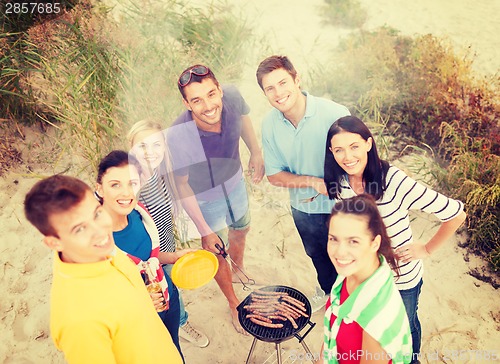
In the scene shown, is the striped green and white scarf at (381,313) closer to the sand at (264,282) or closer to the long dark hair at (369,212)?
the long dark hair at (369,212)

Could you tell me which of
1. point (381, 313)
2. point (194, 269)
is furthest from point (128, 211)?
point (381, 313)

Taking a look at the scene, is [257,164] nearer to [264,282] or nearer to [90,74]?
[264,282]

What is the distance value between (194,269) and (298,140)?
1102 millimetres

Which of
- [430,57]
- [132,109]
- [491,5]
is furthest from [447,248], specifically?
[491,5]

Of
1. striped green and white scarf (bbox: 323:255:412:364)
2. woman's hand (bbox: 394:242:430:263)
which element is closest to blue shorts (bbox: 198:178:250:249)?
woman's hand (bbox: 394:242:430:263)

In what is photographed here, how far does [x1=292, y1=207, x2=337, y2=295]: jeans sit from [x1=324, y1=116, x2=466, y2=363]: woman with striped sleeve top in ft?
1.71

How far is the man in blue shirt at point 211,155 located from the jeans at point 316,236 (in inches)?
21.4

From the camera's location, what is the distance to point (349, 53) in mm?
5727

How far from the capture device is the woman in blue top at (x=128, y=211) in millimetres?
2139

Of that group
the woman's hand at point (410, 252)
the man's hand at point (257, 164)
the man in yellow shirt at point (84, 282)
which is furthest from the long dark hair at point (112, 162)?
the woman's hand at point (410, 252)

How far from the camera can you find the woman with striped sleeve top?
2.17 m

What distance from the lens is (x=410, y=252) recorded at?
230 cm

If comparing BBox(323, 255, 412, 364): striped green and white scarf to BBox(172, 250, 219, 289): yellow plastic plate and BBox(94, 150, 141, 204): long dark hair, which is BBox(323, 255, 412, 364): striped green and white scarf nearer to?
BBox(172, 250, 219, 289): yellow plastic plate

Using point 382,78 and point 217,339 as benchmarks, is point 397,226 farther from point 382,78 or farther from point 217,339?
point 382,78
